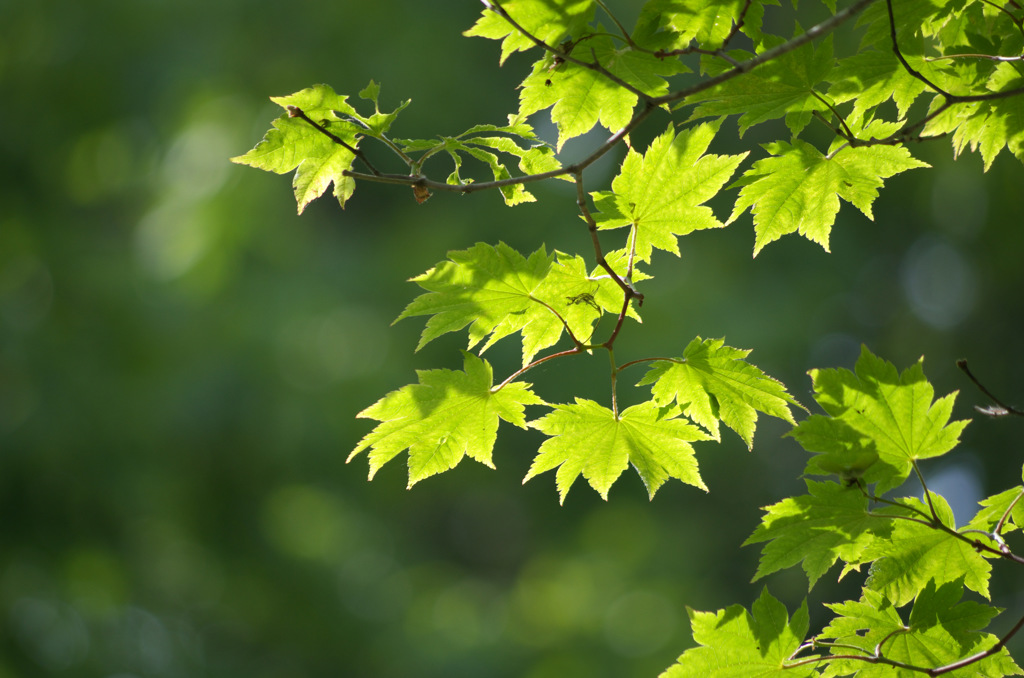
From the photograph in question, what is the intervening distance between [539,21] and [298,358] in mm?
5833

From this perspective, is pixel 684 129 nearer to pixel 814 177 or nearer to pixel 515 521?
pixel 814 177

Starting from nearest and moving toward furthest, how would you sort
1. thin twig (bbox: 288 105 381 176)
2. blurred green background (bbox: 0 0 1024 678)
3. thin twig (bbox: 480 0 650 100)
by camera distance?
thin twig (bbox: 480 0 650 100), thin twig (bbox: 288 105 381 176), blurred green background (bbox: 0 0 1024 678)

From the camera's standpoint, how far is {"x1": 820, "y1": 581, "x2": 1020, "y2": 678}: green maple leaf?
3.57 feet

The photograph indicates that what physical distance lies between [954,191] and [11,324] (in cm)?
820

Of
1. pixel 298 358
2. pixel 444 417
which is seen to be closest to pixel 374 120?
pixel 444 417

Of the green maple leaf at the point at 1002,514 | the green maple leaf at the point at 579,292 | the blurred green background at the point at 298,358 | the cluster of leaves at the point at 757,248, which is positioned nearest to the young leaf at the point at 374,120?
the cluster of leaves at the point at 757,248

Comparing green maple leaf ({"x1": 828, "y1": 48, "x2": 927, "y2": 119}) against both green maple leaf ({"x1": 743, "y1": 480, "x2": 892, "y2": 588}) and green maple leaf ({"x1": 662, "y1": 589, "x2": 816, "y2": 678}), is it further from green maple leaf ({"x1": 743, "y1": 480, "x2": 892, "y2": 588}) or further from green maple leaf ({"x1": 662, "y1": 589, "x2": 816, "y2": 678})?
green maple leaf ({"x1": 662, "y1": 589, "x2": 816, "y2": 678})

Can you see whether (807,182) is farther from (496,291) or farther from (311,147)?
(311,147)

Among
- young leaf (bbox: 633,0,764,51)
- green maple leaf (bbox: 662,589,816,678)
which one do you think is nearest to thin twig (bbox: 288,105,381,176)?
young leaf (bbox: 633,0,764,51)

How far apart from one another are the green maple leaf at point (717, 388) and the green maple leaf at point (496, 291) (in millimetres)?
136

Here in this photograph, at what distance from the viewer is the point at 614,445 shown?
4.18ft

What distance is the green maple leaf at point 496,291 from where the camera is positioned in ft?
3.94

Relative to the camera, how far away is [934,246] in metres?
7.75

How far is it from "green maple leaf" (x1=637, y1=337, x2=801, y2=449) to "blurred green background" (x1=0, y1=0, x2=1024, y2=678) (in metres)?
5.00
